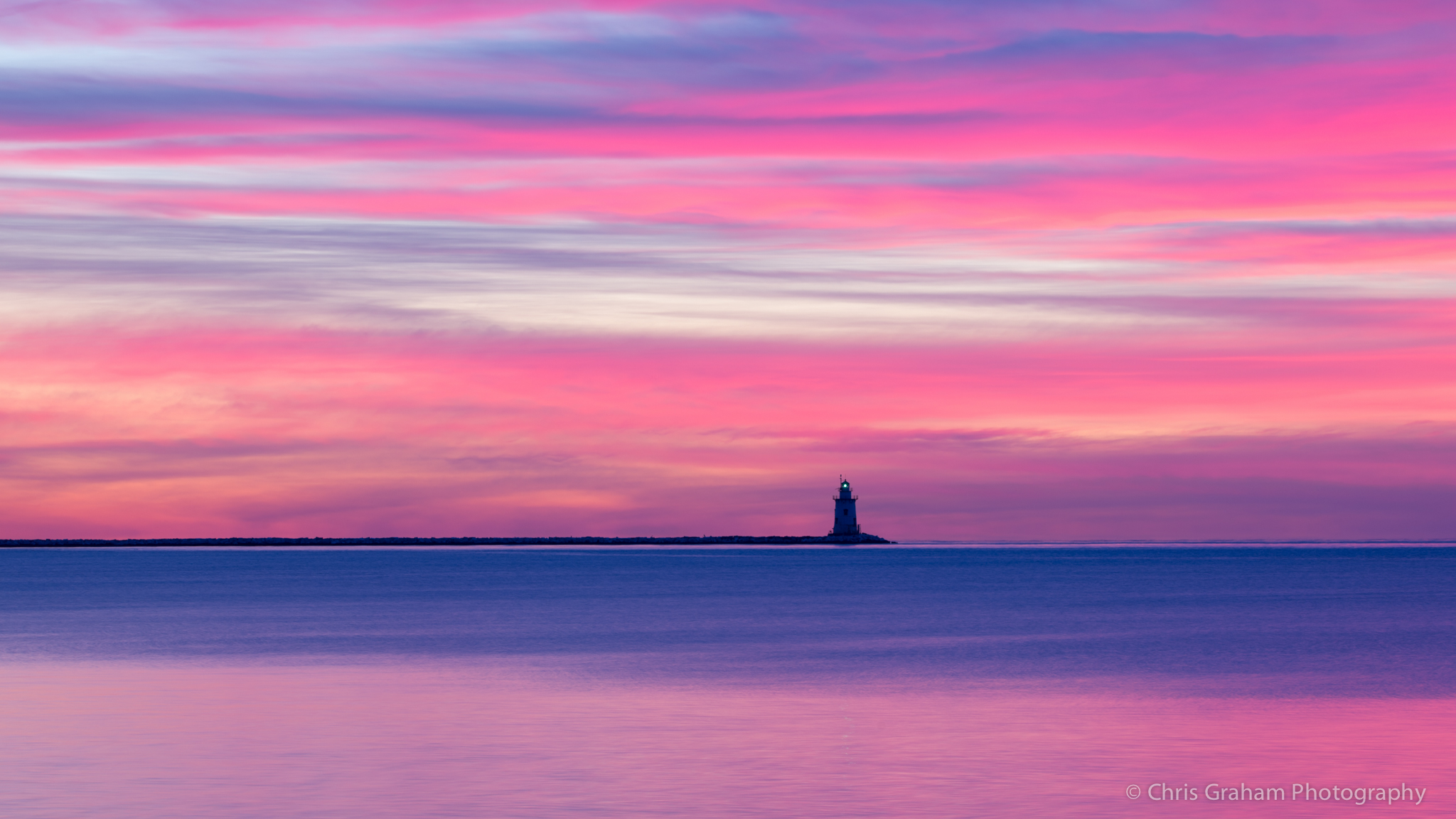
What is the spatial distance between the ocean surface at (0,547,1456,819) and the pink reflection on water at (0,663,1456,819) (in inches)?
2.9

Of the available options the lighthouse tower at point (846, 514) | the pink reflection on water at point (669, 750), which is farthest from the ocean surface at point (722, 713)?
the lighthouse tower at point (846, 514)

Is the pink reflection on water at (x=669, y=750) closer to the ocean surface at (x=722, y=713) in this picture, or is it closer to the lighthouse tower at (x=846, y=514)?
the ocean surface at (x=722, y=713)

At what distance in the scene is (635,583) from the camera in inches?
3684

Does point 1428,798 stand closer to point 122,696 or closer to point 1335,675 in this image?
point 1335,675

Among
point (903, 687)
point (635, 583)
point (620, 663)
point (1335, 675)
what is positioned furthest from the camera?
point (635, 583)

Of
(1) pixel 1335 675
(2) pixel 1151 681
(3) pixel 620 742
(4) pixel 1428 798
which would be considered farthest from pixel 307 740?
(1) pixel 1335 675

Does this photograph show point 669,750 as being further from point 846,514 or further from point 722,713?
point 846,514

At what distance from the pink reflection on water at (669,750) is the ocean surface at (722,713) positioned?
0.24 feet

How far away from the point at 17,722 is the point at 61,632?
23873 millimetres

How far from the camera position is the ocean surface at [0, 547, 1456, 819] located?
722 inches

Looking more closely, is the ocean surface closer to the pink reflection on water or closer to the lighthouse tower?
the pink reflection on water

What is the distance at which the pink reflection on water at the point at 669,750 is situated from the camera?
1792cm

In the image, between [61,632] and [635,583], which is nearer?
[61,632]

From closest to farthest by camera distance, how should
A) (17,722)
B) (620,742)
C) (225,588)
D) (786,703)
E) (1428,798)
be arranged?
(1428,798) < (620,742) < (17,722) < (786,703) < (225,588)
